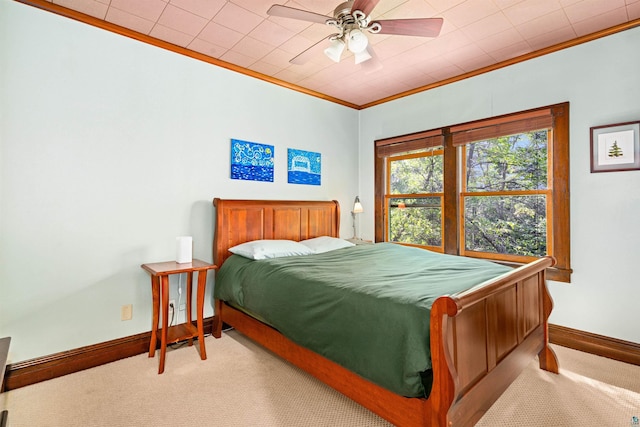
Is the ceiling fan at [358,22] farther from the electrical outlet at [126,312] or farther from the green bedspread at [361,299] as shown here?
the electrical outlet at [126,312]

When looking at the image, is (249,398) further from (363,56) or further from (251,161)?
(363,56)

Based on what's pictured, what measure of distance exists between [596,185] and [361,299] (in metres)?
2.44

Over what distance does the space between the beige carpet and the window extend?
3.48 ft

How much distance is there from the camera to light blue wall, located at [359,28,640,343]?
2.63m

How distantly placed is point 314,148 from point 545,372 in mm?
3173

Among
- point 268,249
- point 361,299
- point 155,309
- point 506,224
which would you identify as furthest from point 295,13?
point 506,224

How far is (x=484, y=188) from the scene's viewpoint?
3.60 metres

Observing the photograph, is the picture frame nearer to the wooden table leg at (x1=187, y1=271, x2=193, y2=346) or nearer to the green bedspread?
the green bedspread

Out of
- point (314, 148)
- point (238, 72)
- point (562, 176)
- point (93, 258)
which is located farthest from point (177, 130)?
point (562, 176)

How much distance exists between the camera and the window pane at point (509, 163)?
10.5 feet

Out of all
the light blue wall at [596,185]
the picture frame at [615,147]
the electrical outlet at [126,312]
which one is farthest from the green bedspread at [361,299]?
the picture frame at [615,147]

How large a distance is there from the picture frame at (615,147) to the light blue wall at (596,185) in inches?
2.0

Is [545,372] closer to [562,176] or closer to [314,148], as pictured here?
[562,176]

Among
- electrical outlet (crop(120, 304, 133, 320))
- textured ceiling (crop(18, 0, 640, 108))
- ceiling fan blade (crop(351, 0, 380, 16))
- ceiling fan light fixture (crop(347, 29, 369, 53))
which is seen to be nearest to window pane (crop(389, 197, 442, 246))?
textured ceiling (crop(18, 0, 640, 108))
